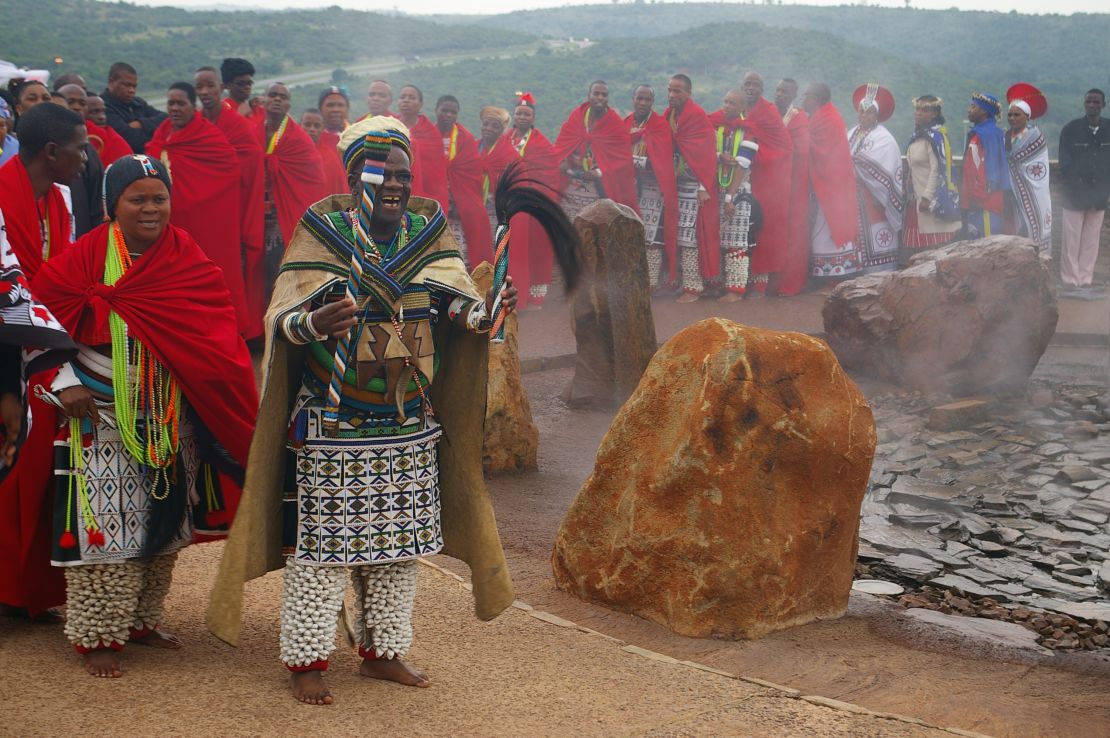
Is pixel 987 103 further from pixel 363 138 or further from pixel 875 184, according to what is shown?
Answer: pixel 363 138

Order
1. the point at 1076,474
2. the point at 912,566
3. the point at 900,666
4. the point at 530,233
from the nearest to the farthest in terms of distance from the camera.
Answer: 1. the point at 900,666
2. the point at 912,566
3. the point at 1076,474
4. the point at 530,233

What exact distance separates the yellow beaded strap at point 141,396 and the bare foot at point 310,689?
82cm

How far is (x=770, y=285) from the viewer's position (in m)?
14.7

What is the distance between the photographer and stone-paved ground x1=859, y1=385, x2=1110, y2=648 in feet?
20.5

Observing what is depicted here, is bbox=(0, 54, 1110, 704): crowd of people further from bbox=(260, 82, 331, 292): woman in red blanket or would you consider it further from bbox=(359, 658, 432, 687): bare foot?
bbox=(260, 82, 331, 292): woman in red blanket

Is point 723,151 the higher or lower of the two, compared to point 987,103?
lower

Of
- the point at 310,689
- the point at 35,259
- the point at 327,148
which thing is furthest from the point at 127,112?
the point at 310,689

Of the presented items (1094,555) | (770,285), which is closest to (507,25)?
(770,285)

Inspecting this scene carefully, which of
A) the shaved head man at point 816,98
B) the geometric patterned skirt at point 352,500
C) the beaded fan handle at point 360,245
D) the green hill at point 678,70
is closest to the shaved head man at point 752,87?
the shaved head man at point 816,98

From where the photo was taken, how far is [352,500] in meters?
4.09

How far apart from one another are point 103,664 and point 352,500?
1070 millimetres

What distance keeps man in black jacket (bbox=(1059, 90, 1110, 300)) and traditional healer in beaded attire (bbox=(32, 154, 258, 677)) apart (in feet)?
42.5

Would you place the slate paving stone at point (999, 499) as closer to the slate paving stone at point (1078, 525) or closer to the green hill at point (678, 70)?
the slate paving stone at point (1078, 525)

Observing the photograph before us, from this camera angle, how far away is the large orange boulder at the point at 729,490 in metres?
5.25
